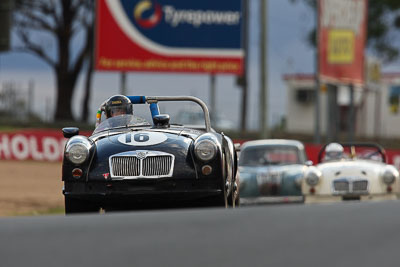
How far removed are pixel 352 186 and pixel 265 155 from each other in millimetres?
2721

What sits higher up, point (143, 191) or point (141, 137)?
point (141, 137)

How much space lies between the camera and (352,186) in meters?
12.6

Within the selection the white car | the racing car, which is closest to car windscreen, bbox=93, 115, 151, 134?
the racing car

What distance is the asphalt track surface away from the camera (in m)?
2.91

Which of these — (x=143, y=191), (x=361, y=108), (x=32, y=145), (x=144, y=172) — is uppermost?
(x=144, y=172)

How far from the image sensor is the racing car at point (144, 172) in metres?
7.48

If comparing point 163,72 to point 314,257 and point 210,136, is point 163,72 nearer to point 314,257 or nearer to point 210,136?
point 210,136

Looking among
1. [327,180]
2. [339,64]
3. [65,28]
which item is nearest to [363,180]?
[327,180]

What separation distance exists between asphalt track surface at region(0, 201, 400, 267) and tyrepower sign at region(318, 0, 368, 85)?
28.4 m

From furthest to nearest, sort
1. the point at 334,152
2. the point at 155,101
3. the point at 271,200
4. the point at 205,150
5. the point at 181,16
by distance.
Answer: the point at 181,16
the point at 271,200
the point at 334,152
the point at 155,101
the point at 205,150

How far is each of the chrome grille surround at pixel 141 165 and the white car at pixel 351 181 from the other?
17.9ft

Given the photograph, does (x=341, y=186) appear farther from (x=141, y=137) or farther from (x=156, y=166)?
(x=156, y=166)

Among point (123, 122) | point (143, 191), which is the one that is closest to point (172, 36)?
point (123, 122)

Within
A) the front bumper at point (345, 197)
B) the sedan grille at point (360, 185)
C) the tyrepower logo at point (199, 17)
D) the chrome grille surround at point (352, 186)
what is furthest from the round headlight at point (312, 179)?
the tyrepower logo at point (199, 17)
